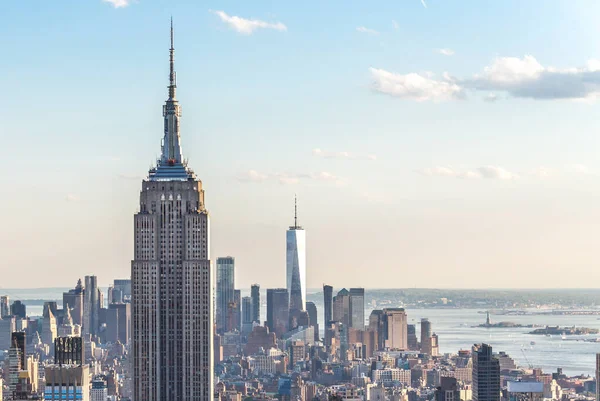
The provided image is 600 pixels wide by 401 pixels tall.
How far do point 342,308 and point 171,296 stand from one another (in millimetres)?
91791

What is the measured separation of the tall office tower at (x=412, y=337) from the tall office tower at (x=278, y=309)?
1062cm


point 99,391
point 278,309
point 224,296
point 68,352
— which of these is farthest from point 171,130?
point 278,309

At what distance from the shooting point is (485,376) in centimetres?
7619

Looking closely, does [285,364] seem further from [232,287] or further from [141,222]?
[141,222]

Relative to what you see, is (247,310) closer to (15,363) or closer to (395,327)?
(395,327)

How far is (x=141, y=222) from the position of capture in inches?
1783

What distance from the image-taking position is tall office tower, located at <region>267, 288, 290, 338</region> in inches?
5217

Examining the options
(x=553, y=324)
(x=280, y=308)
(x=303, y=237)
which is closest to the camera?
(x=303, y=237)

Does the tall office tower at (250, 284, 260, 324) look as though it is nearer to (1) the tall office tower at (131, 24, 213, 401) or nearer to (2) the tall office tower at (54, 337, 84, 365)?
(2) the tall office tower at (54, 337, 84, 365)

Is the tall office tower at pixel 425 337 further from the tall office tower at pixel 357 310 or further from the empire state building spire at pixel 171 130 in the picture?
the empire state building spire at pixel 171 130

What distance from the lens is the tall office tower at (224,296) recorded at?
107688mm

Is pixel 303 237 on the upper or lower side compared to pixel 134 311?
upper

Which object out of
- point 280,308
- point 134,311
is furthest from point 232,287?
point 134,311

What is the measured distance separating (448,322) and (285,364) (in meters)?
46.4
